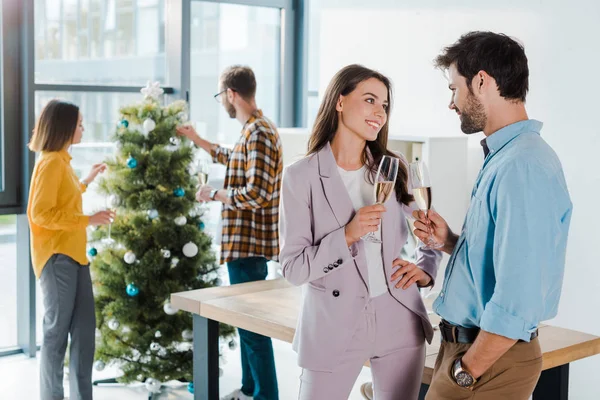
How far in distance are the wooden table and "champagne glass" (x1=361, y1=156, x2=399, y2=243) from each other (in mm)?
446

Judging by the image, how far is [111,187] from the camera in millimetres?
4418

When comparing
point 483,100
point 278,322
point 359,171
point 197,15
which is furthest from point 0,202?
point 483,100

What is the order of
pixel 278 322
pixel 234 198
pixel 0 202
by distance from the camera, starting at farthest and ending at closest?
pixel 0 202 < pixel 234 198 < pixel 278 322

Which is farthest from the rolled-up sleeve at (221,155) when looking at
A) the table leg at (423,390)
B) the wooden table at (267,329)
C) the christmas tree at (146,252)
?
the table leg at (423,390)

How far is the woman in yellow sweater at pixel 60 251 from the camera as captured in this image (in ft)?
12.9

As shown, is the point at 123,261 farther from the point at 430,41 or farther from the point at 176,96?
the point at 430,41

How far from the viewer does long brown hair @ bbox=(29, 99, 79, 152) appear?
3.99m

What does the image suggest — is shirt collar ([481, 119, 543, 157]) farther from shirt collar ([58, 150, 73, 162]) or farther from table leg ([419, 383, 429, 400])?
shirt collar ([58, 150, 73, 162])

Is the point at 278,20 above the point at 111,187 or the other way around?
above

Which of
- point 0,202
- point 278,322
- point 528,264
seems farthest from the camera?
point 0,202

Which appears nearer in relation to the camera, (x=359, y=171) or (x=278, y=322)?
(x=359, y=171)

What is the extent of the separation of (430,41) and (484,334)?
3.35 metres

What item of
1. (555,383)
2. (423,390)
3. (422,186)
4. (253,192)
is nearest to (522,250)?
(422,186)

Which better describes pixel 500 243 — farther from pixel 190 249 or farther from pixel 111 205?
pixel 111 205
